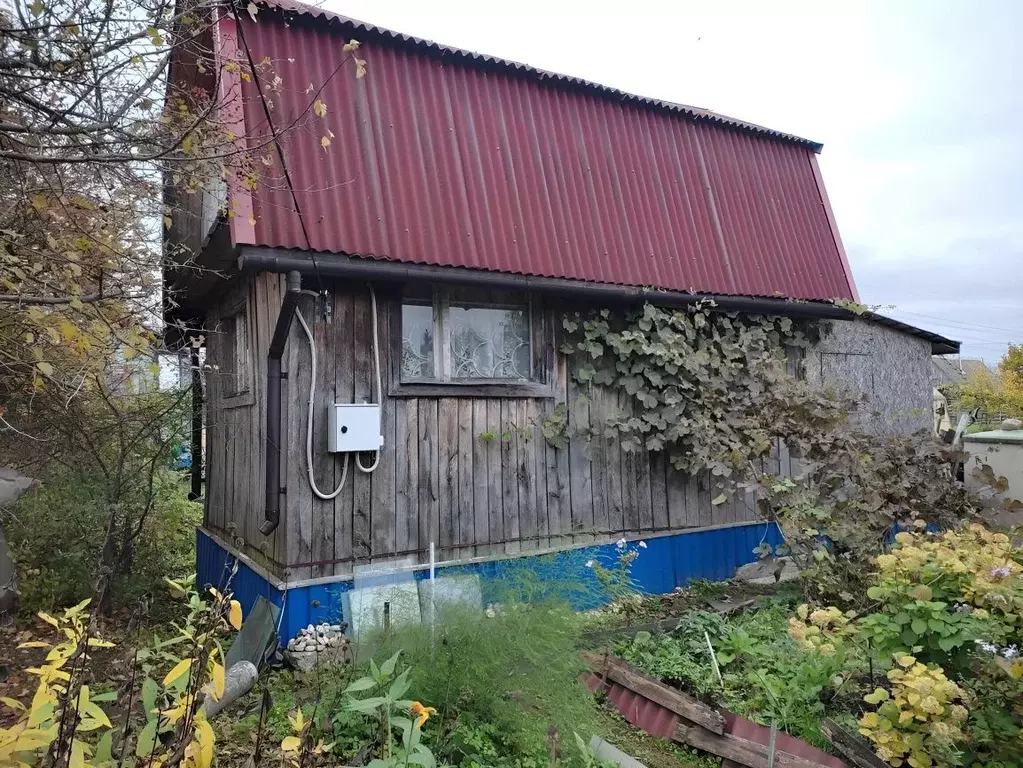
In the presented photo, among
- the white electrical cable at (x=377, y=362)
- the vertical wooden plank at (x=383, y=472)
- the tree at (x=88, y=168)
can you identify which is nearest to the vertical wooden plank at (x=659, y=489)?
the vertical wooden plank at (x=383, y=472)

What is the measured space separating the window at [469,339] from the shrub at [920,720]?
385cm

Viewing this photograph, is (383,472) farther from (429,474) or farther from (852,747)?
(852,747)

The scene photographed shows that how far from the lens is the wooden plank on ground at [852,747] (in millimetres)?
3352

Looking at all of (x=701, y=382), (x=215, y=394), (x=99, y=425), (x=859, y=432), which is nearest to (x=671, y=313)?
(x=701, y=382)

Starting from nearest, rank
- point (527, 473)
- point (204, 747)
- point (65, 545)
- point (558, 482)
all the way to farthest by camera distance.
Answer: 1. point (204, 747)
2. point (527, 473)
3. point (558, 482)
4. point (65, 545)

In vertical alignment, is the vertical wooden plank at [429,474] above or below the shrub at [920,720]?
above

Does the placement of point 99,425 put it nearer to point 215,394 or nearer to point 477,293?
point 215,394

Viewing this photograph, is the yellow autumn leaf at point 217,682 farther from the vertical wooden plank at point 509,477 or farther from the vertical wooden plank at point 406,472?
the vertical wooden plank at point 509,477

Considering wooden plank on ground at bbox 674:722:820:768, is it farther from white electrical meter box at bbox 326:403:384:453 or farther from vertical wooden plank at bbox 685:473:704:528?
vertical wooden plank at bbox 685:473:704:528

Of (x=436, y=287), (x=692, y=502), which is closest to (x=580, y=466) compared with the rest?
(x=692, y=502)

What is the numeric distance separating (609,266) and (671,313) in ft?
2.88

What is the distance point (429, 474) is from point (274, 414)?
1376 mm

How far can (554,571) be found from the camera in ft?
19.7

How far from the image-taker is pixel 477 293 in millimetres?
6094
